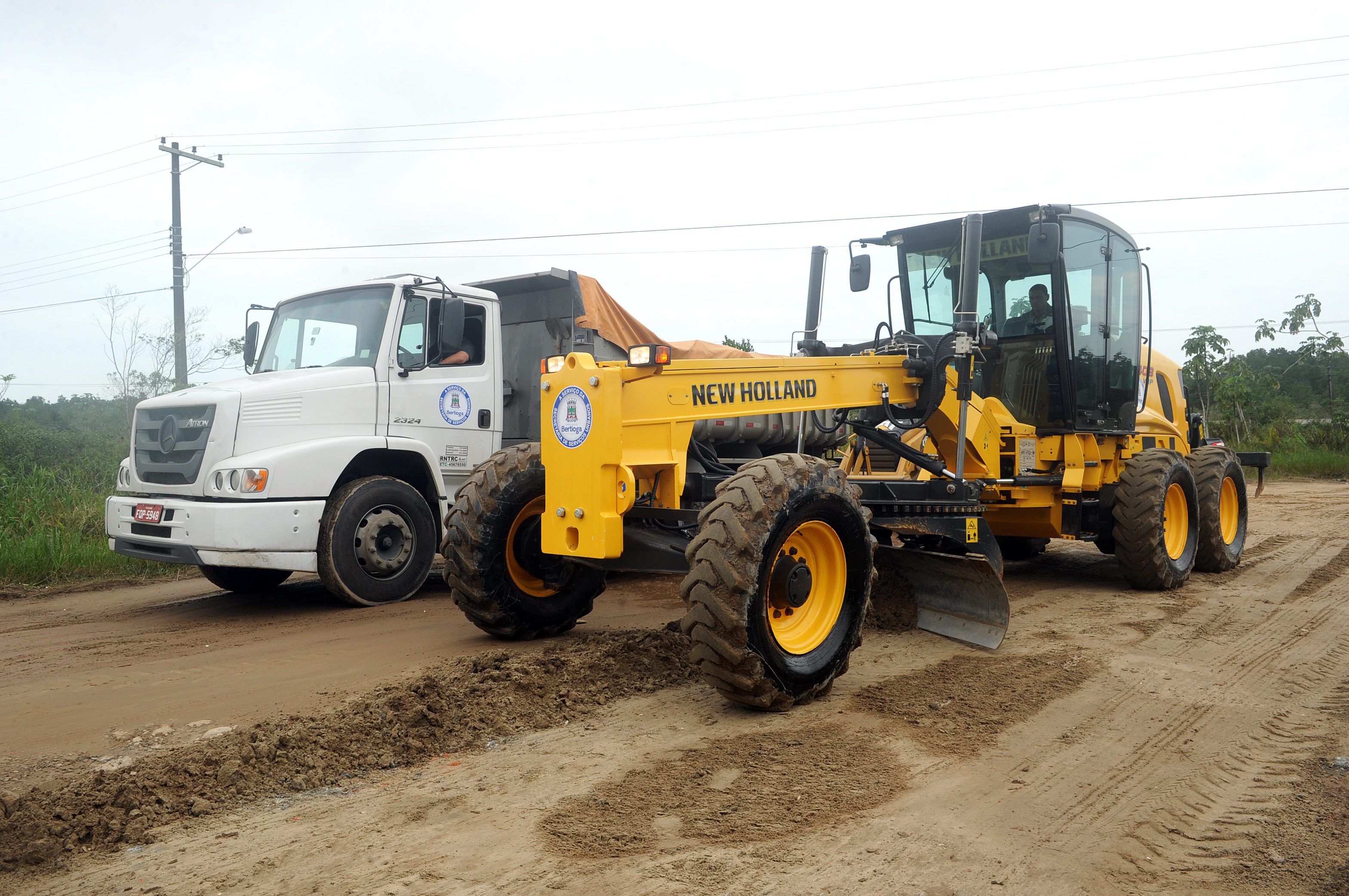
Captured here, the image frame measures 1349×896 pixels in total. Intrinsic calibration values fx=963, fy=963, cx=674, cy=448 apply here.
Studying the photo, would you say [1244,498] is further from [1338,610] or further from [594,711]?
[594,711]

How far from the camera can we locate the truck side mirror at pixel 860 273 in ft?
26.0

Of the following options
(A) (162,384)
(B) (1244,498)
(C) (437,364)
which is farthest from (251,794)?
(A) (162,384)

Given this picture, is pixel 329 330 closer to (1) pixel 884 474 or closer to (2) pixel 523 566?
(2) pixel 523 566

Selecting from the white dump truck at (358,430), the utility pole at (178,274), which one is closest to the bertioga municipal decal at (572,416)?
the white dump truck at (358,430)

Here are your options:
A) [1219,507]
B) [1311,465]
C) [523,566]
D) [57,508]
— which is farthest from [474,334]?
[1311,465]

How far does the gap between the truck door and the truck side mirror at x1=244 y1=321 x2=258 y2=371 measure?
5.82 ft

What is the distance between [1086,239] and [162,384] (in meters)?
17.1

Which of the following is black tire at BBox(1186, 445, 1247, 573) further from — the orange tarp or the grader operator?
the orange tarp

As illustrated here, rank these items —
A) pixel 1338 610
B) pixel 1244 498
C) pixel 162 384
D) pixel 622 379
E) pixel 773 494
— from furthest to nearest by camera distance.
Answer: pixel 162 384 → pixel 1244 498 → pixel 1338 610 → pixel 622 379 → pixel 773 494

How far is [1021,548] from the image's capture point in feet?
33.8

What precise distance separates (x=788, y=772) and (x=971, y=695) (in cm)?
161

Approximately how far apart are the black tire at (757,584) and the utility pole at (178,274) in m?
16.1

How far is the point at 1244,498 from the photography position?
10.2 meters

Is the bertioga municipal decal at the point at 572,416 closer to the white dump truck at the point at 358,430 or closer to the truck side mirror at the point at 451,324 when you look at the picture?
the white dump truck at the point at 358,430
